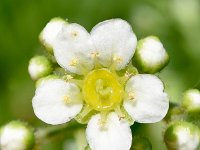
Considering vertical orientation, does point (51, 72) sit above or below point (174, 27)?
above

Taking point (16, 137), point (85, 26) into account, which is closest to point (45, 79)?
point (16, 137)

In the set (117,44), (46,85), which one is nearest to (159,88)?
(117,44)

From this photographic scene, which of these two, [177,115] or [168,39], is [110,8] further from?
[177,115]

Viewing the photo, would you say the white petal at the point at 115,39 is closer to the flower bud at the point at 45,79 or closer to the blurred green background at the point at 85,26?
the flower bud at the point at 45,79

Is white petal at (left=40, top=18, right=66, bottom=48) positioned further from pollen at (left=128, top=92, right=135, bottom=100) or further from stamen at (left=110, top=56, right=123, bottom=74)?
pollen at (left=128, top=92, right=135, bottom=100)

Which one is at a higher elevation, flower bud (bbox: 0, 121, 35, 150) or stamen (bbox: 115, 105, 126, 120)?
stamen (bbox: 115, 105, 126, 120)

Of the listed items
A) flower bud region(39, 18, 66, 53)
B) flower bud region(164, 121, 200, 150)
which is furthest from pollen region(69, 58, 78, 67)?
flower bud region(164, 121, 200, 150)

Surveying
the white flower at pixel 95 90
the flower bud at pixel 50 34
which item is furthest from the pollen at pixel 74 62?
the flower bud at pixel 50 34
